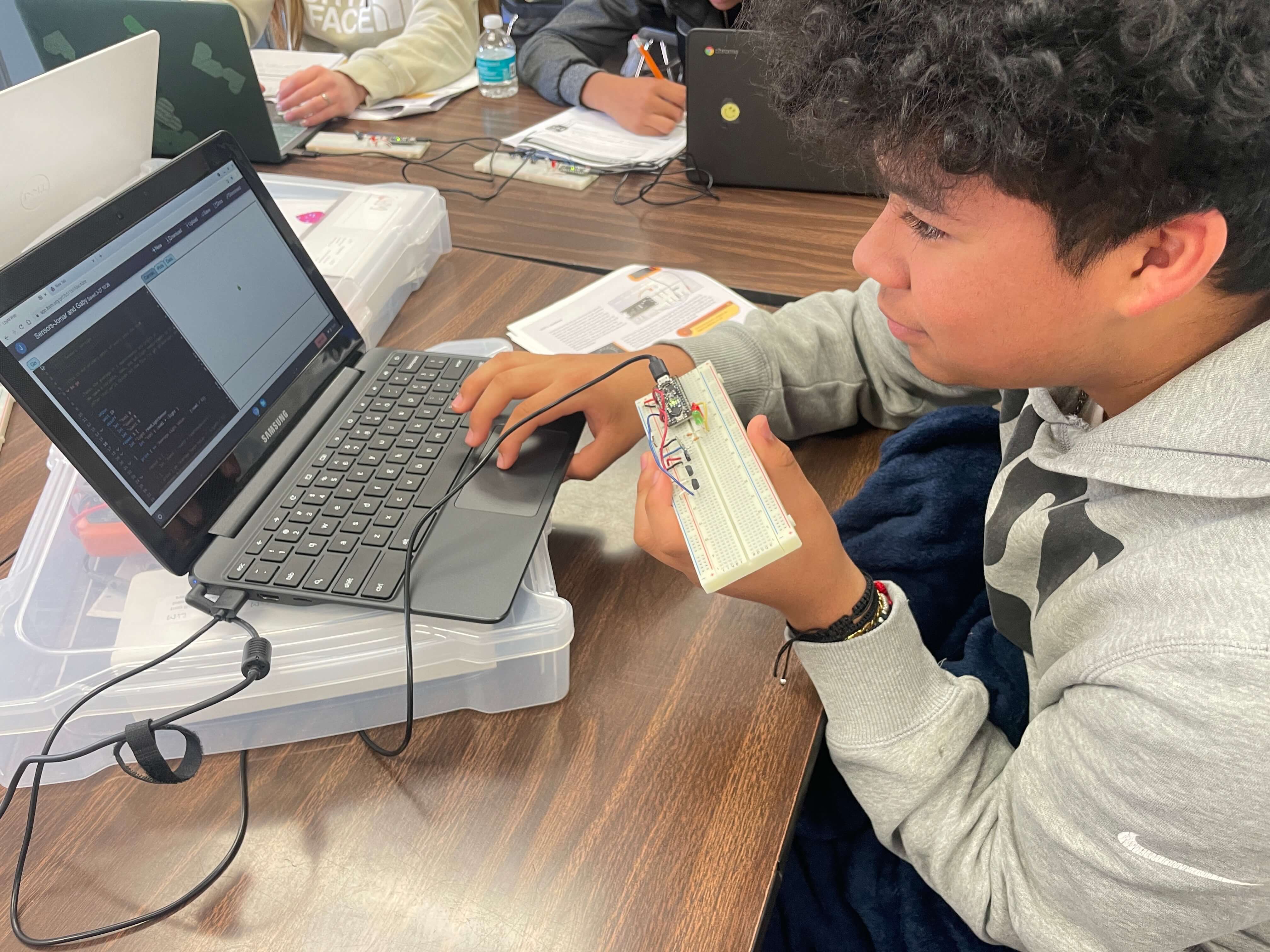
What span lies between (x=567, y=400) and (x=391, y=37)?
1798 mm

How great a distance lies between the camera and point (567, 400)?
0.73 meters

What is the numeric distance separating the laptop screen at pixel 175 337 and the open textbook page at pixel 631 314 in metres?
0.27

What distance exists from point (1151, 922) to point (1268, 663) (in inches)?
7.1

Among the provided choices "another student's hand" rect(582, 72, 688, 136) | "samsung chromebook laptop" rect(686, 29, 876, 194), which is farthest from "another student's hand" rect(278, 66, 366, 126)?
"samsung chromebook laptop" rect(686, 29, 876, 194)

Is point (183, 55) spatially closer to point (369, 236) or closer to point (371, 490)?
point (369, 236)

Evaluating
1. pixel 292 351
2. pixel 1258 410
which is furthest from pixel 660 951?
pixel 292 351

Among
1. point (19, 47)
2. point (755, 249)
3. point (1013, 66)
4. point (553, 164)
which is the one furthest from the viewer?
point (19, 47)

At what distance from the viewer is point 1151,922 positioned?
1.64ft

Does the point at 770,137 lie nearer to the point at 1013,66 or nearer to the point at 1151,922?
the point at 1013,66

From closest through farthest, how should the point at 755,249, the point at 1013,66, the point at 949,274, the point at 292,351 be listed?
1. the point at 1013,66
2. the point at 949,274
3. the point at 292,351
4. the point at 755,249

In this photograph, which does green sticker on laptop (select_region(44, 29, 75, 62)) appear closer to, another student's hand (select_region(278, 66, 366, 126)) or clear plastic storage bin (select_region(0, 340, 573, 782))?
another student's hand (select_region(278, 66, 366, 126))

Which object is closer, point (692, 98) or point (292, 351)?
point (292, 351)

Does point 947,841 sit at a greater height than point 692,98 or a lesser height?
lesser

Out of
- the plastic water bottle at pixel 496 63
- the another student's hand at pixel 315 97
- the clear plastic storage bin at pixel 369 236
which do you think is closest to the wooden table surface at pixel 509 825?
the clear plastic storage bin at pixel 369 236
